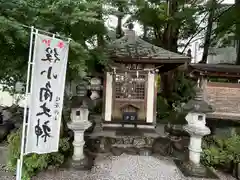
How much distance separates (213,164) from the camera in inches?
285

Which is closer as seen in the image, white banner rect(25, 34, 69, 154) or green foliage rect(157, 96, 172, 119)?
white banner rect(25, 34, 69, 154)

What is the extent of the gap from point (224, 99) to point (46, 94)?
6.83 meters

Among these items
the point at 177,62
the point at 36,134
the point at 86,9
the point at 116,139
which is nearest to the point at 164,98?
the point at 177,62

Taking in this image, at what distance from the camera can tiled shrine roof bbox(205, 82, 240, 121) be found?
26.9 ft

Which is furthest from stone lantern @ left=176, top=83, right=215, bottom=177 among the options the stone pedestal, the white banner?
the white banner

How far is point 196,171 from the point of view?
6.72 meters

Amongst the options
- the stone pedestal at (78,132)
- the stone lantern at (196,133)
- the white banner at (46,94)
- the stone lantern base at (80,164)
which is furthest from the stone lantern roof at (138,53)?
the stone lantern base at (80,164)

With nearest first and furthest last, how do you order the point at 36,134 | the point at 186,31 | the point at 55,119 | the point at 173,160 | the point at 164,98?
the point at 36,134 < the point at 55,119 < the point at 173,160 < the point at 164,98 < the point at 186,31

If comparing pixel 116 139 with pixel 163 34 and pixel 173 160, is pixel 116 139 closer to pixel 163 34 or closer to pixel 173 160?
pixel 173 160

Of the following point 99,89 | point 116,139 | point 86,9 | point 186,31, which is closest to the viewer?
point 86,9

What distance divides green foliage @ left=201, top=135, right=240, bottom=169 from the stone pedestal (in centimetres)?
409

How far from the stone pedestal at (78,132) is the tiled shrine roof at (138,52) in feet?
10.2

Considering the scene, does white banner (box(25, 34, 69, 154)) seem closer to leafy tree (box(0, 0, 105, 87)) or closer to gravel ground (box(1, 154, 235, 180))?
leafy tree (box(0, 0, 105, 87))

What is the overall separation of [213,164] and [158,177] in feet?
7.19
